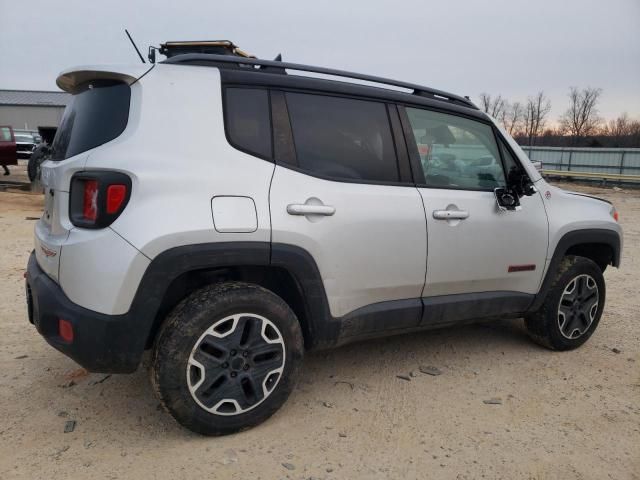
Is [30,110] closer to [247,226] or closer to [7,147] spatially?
[7,147]

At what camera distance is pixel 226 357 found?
2531mm

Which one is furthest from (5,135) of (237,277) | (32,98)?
(32,98)

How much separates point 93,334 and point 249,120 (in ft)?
4.18

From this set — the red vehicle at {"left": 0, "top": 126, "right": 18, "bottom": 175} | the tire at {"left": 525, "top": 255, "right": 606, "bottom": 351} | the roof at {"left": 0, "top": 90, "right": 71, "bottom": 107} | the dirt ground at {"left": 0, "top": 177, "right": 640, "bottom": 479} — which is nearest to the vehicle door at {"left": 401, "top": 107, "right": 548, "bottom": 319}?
the tire at {"left": 525, "top": 255, "right": 606, "bottom": 351}

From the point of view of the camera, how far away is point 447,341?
410 cm

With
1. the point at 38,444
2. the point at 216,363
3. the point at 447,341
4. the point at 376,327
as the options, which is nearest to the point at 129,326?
the point at 216,363

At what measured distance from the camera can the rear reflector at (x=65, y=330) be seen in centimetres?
233

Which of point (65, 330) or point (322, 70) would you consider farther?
point (322, 70)

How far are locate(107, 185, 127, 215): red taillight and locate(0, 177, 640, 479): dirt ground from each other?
3.90 feet

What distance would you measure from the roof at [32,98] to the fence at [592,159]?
50870mm

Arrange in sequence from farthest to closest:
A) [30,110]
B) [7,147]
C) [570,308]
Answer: [30,110] < [7,147] < [570,308]

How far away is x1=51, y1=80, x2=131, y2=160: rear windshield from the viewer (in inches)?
96.8

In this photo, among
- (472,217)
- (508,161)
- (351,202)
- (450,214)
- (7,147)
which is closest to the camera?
(351,202)

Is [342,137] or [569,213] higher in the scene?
[342,137]
